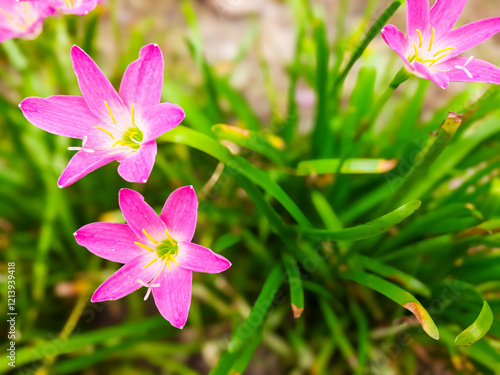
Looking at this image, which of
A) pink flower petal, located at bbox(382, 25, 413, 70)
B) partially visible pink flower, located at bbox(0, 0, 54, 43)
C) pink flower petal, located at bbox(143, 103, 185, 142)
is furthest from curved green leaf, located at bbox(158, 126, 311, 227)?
partially visible pink flower, located at bbox(0, 0, 54, 43)

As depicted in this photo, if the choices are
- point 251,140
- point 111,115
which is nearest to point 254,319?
point 251,140

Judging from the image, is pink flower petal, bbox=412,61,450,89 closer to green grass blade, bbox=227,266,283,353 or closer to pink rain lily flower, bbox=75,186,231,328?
pink rain lily flower, bbox=75,186,231,328

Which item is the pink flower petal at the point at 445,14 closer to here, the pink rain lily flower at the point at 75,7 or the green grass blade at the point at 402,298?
the green grass blade at the point at 402,298

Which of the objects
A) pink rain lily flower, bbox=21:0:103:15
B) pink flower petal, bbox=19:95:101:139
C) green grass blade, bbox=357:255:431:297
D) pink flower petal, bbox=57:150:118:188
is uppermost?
pink rain lily flower, bbox=21:0:103:15

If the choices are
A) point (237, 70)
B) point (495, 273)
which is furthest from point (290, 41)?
point (495, 273)

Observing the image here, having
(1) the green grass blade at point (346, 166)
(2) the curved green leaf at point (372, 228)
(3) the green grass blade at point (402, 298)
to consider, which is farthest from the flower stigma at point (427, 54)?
(3) the green grass blade at point (402, 298)

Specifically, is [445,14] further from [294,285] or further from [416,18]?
[294,285]

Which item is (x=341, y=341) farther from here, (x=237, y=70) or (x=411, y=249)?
(x=237, y=70)
